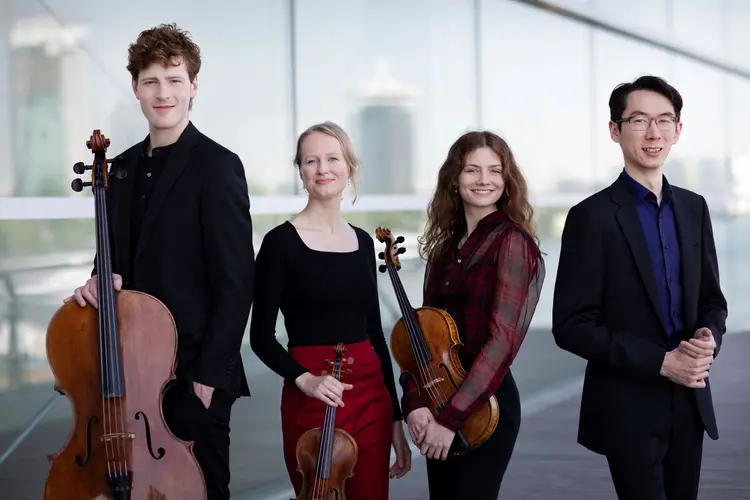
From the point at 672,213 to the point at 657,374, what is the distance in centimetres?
34

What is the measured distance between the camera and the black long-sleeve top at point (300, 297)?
2.20 m

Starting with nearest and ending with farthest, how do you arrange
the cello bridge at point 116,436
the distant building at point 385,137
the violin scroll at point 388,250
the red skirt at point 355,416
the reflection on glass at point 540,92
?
the cello bridge at point 116,436 → the red skirt at point 355,416 → the violin scroll at point 388,250 → the distant building at point 385,137 → the reflection on glass at point 540,92

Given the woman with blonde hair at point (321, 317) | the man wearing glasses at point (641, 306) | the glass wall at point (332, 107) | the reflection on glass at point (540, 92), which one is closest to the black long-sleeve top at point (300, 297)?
the woman with blonde hair at point (321, 317)

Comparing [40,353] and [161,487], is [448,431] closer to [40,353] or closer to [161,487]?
[161,487]

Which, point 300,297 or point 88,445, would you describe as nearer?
point 88,445

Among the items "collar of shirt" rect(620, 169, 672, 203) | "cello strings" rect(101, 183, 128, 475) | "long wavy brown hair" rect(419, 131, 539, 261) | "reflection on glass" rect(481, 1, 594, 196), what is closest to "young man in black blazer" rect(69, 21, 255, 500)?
"cello strings" rect(101, 183, 128, 475)

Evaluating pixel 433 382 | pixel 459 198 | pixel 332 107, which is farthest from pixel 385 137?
pixel 433 382

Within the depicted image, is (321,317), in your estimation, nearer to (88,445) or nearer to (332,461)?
(332,461)

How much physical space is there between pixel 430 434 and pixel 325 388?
0.23m

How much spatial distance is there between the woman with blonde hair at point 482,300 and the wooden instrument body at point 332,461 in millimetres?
148

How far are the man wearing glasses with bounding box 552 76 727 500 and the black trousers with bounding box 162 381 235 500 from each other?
2.34ft

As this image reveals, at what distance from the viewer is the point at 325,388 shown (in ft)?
6.97

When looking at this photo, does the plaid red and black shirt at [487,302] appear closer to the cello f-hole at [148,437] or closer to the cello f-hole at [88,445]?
the cello f-hole at [148,437]

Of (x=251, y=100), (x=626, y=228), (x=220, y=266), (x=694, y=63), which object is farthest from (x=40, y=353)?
(x=694, y=63)
